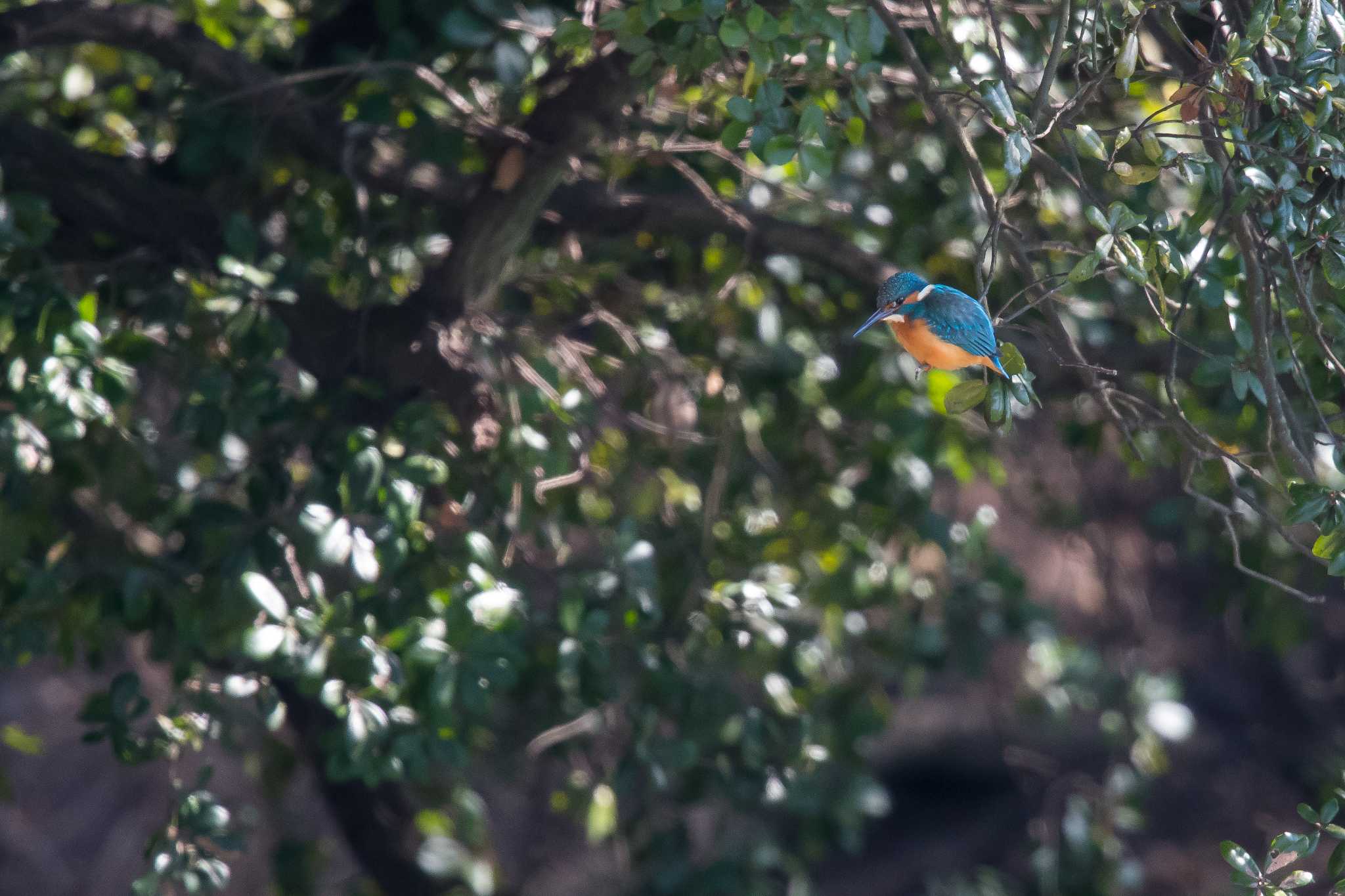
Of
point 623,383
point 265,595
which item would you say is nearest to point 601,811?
point 623,383

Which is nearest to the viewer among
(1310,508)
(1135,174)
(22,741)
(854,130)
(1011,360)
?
(1011,360)

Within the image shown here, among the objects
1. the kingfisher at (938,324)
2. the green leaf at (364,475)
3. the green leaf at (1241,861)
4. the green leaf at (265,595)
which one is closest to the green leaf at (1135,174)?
the kingfisher at (938,324)

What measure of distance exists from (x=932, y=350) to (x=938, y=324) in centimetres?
3

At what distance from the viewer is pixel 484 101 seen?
2.33 metres

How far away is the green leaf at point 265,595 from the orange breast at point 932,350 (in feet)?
3.25

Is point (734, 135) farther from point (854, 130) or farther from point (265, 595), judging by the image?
point (265, 595)

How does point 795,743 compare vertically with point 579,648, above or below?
below

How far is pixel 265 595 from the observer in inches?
71.1

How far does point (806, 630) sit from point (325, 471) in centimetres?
110

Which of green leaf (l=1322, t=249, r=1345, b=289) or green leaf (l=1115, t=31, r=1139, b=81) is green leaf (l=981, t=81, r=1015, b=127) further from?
green leaf (l=1322, t=249, r=1345, b=289)

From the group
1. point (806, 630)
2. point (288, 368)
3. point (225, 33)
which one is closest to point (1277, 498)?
point (806, 630)

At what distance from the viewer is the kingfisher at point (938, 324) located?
47.6 inches

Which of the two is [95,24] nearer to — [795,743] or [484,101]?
[484,101]

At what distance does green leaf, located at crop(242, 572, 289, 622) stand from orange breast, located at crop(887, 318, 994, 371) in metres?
0.99
